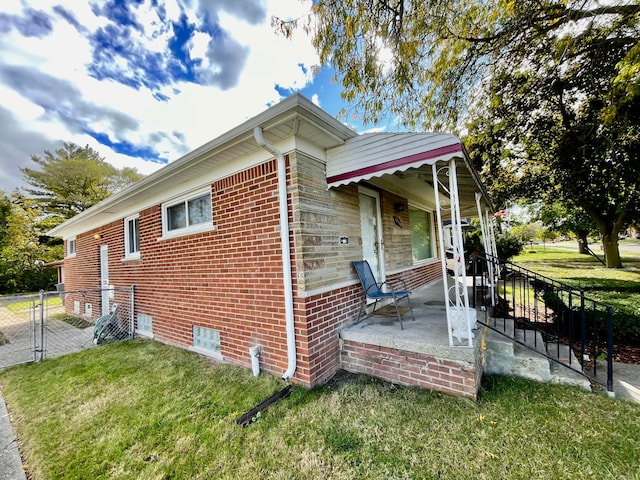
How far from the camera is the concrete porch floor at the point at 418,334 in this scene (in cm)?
262

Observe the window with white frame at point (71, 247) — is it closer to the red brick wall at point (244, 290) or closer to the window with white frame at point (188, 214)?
the red brick wall at point (244, 290)

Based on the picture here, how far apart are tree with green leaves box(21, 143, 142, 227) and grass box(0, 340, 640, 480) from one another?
24605 mm

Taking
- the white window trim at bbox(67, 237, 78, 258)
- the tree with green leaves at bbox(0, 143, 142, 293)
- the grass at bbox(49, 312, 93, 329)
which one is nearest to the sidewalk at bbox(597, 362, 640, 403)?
the grass at bbox(49, 312, 93, 329)

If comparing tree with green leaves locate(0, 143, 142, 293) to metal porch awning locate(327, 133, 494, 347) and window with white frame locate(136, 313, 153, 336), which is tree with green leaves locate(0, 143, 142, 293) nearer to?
window with white frame locate(136, 313, 153, 336)

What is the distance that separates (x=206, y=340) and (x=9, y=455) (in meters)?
2.26

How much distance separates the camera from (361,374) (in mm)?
3203

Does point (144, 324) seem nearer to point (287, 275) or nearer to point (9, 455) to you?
point (9, 455)

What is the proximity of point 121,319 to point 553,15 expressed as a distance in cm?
1069

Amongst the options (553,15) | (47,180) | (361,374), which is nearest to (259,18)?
(553,15)

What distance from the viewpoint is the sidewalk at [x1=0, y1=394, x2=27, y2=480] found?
203 centimetres

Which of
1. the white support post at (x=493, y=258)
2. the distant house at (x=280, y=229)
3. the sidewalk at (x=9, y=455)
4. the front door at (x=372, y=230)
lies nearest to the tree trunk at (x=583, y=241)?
the white support post at (x=493, y=258)

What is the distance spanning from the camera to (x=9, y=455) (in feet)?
7.40

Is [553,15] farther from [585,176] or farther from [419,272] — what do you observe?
[585,176]

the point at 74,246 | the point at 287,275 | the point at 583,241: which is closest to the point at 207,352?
the point at 287,275
